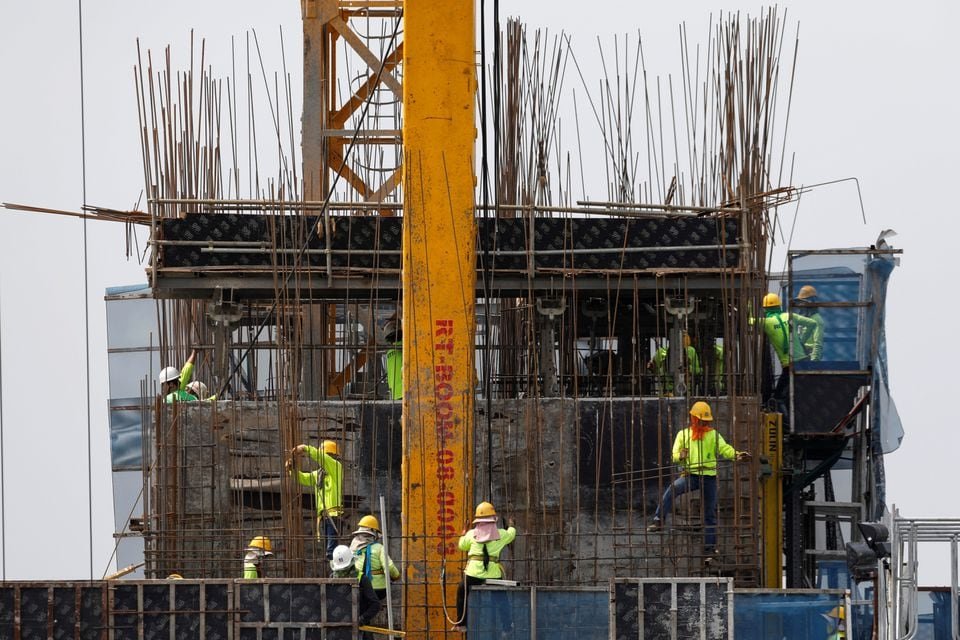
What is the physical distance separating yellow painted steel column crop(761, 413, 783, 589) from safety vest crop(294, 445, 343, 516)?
15.6 ft

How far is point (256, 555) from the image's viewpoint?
1791 centimetres

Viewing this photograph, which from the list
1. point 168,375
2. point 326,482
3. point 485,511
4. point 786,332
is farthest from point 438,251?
point 786,332

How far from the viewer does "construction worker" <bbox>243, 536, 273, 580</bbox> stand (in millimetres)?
17719

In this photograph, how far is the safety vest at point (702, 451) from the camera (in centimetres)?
1823

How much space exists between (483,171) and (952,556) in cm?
548

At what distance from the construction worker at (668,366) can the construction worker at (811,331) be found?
125 centimetres

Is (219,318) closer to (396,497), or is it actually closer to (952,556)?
(396,497)

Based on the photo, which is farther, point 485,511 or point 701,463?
point 701,463

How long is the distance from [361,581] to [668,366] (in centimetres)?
587

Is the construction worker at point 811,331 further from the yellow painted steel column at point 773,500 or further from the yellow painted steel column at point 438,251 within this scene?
the yellow painted steel column at point 438,251

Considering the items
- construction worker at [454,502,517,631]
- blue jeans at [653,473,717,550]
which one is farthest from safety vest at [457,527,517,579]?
blue jeans at [653,473,717,550]

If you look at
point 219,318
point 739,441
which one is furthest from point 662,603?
point 219,318

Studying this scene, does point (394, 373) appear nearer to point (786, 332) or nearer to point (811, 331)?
point (786, 332)

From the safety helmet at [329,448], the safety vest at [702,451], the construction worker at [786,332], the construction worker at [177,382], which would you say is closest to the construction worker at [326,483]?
the safety helmet at [329,448]
